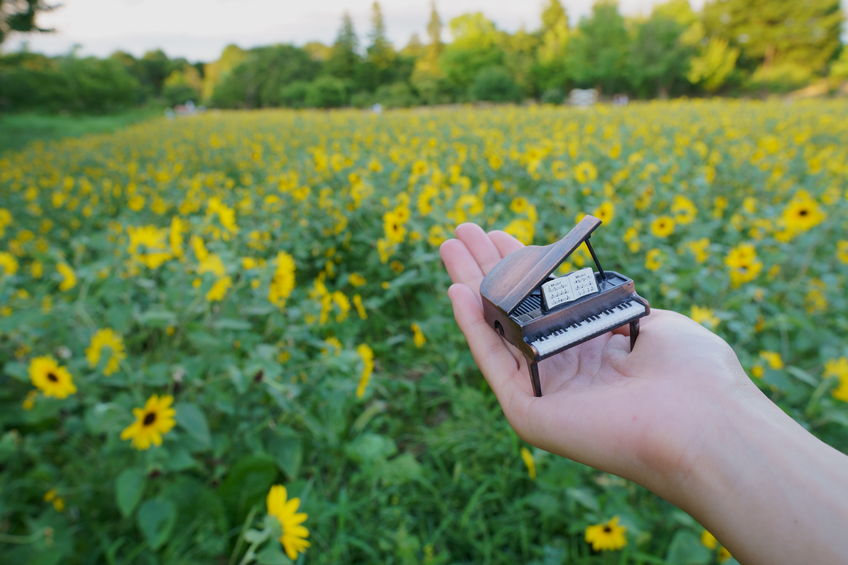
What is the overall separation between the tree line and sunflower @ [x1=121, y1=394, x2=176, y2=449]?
30.9m

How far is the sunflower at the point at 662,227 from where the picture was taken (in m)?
2.42

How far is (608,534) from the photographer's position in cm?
141

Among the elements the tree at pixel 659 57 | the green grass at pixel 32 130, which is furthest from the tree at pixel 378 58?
the green grass at pixel 32 130

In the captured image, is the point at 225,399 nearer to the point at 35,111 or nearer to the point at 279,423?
the point at 279,423

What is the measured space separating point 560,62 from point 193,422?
135ft

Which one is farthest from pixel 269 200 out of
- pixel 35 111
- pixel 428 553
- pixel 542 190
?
pixel 35 111

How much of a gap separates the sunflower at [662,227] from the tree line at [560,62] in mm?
29698

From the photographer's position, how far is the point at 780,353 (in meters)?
1.94

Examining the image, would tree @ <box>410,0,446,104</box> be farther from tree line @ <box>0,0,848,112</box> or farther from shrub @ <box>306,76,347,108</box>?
shrub @ <box>306,76,347,108</box>

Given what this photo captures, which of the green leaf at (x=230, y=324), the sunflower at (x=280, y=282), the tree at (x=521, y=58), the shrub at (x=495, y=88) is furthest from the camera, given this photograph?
the tree at (x=521, y=58)

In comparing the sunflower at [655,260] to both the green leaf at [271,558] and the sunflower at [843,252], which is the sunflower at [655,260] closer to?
the sunflower at [843,252]

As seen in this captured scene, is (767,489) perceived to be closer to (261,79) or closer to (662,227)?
(662,227)

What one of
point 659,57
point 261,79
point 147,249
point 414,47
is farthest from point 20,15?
point 414,47

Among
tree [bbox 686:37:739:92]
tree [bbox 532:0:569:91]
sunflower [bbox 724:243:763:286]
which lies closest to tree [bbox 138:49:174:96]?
tree [bbox 532:0:569:91]
